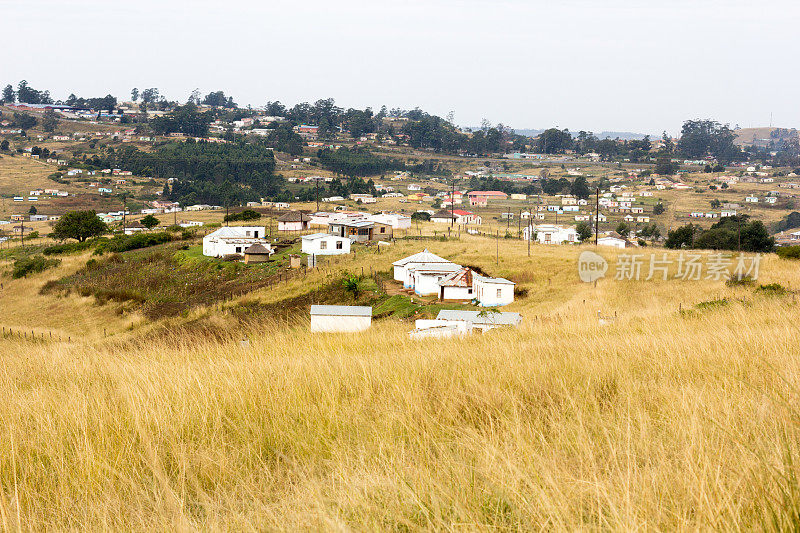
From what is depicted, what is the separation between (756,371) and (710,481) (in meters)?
1.97

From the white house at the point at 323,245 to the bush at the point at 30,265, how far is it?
2019cm

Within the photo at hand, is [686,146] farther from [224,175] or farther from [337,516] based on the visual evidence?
[337,516]

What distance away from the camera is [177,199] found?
327 ft

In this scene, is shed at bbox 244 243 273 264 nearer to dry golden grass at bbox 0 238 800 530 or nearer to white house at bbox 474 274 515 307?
white house at bbox 474 274 515 307

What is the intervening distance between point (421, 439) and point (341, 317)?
1963cm

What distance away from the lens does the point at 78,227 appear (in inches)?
2320

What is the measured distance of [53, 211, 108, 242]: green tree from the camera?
192 feet

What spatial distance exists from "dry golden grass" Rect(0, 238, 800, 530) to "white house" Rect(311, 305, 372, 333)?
16.7m

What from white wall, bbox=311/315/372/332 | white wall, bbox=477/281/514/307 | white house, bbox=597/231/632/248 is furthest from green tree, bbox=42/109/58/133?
white wall, bbox=311/315/372/332

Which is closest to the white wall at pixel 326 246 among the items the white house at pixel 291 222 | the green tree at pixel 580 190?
the white house at pixel 291 222

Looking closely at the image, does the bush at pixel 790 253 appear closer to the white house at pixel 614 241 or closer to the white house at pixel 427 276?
the white house at pixel 427 276

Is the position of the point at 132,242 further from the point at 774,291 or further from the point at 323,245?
the point at 774,291

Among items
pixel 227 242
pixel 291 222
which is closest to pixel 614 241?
pixel 291 222

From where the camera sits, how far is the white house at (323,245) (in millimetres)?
45406
